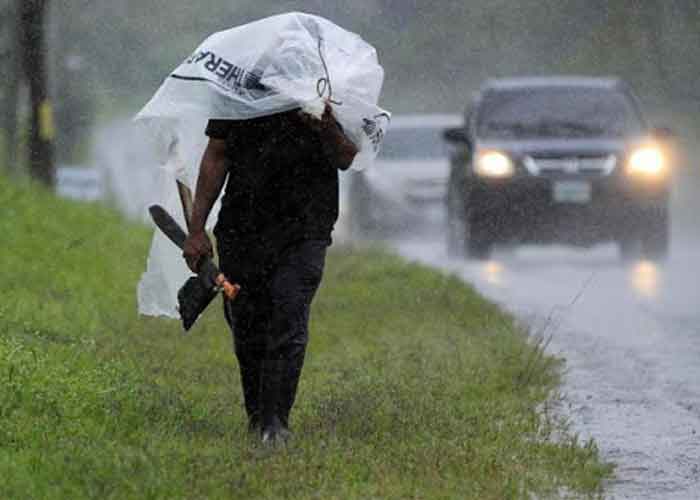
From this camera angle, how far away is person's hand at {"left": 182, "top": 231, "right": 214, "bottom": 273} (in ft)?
26.5

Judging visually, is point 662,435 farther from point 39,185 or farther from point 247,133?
point 39,185

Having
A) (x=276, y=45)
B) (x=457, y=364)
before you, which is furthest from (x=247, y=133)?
(x=457, y=364)

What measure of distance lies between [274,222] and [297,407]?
1.37 m

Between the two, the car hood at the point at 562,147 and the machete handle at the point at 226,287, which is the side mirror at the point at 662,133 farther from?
the machete handle at the point at 226,287

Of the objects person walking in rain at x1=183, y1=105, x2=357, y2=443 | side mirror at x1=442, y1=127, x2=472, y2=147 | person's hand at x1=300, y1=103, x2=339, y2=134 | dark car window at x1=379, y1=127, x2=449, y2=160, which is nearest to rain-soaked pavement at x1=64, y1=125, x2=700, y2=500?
side mirror at x1=442, y1=127, x2=472, y2=147

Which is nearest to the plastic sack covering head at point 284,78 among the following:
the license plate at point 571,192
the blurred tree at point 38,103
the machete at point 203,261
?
the machete at point 203,261

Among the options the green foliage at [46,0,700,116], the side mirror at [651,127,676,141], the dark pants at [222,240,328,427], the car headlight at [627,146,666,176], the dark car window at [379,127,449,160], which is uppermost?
the green foliage at [46,0,700,116]

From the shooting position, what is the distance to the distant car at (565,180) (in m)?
19.9

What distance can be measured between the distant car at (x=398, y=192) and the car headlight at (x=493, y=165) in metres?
5.83

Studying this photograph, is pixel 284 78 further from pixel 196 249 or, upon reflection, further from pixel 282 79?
pixel 196 249

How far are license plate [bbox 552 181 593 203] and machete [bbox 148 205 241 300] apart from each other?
11.7 metres

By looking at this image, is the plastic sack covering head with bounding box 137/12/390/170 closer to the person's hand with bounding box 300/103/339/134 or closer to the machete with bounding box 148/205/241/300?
the person's hand with bounding box 300/103/339/134

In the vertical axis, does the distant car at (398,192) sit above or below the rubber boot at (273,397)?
above

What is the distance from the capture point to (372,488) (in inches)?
276
